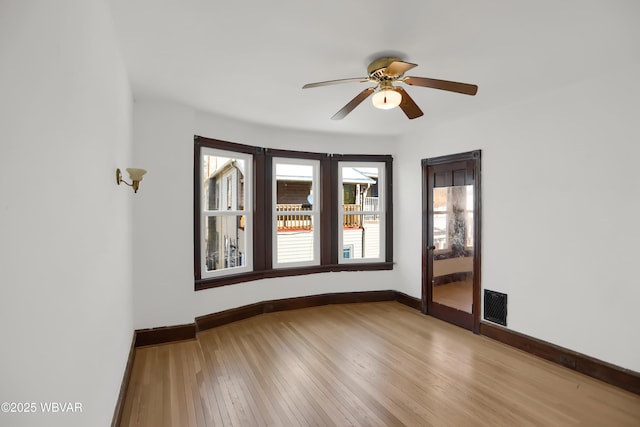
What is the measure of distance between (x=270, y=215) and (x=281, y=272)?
860 millimetres

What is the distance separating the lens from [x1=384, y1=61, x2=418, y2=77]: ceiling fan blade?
211 centimetres

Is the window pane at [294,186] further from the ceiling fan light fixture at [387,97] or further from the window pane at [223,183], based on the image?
the ceiling fan light fixture at [387,97]

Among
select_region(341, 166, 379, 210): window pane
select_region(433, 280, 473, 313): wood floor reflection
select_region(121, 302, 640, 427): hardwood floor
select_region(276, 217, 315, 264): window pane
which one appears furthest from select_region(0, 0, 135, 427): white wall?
select_region(433, 280, 473, 313): wood floor reflection

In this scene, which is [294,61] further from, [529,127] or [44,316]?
[529,127]

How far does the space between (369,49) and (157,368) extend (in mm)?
3317

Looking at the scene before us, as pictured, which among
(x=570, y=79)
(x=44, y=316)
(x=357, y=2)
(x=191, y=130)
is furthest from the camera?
(x=191, y=130)

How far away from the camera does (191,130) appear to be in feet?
12.1

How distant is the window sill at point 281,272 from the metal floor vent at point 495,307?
5.56ft

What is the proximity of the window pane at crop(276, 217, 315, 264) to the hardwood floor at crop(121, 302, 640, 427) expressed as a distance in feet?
4.18

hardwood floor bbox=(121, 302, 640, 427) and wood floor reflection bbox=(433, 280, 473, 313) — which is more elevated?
wood floor reflection bbox=(433, 280, 473, 313)

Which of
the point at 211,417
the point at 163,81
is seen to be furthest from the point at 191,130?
the point at 211,417

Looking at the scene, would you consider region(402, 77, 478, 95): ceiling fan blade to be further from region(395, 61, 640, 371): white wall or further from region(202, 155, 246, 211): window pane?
region(202, 155, 246, 211): window pane

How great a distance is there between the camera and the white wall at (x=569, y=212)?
2.69 m

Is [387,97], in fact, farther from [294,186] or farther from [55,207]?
[294,186]
